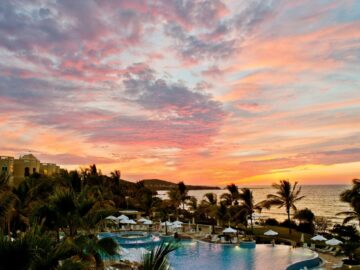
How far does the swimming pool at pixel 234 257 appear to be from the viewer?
2166 centimetres

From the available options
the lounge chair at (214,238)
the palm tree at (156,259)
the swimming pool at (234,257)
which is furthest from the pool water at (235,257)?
the palm tree at (156,259)

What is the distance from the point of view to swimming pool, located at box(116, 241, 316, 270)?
71.1 ft

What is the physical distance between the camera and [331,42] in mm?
20531

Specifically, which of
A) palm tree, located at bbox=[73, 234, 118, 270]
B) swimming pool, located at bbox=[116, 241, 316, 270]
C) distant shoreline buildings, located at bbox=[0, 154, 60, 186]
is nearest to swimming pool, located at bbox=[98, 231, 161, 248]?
swimming pool, located at bbox=[116, 241, 316, 270]

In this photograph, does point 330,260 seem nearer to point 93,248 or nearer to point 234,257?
point 234,257

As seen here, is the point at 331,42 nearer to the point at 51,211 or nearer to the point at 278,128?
the point at 278,128

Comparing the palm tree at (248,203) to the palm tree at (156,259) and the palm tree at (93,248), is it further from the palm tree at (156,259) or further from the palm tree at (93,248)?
the palm tree at (156,259)

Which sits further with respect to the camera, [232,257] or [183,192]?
[183,192]

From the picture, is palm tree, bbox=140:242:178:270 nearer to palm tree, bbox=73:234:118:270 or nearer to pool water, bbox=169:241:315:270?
palm tree, bbox=73:234:118:270

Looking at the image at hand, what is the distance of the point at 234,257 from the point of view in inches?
961

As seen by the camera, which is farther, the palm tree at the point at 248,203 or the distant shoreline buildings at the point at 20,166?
the distant shoreline buildings at the point at 20,166

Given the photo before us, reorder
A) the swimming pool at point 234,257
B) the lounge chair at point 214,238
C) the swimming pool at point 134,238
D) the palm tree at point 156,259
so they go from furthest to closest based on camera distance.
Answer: the lounge chair at point 214,238 < the swimming pool at point 134,238 < the swimming pool at point 234,257 < the palm tree at point 156,259

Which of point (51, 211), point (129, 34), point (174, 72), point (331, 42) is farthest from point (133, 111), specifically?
point (51, 211)

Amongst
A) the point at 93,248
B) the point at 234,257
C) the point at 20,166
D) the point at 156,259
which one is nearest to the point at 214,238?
the point at 234,257
